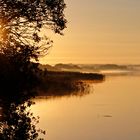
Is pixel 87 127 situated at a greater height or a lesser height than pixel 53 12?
lesser

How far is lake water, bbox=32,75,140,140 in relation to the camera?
43.9 m

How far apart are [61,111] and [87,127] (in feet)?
42.6

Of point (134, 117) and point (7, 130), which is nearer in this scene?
point (7, 130)

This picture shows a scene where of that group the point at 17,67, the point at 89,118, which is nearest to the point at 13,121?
the point at 17,67

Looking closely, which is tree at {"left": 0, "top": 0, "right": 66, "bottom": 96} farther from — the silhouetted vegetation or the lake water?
the lake water

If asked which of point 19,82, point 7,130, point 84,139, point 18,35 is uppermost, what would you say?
point 18,35

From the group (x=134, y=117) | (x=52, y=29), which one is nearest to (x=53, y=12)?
(x=52, y=29)

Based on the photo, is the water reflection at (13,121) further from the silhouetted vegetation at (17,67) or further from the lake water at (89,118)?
the lake water at (89,118)

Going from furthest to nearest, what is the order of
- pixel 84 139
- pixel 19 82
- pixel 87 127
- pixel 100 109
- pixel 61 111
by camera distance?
pixel 100 109, pixel 61 111, pixel 87 127, pixel 84 139, pixel 19 82

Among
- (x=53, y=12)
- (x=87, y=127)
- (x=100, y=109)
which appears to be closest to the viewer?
(x=53, y=12)

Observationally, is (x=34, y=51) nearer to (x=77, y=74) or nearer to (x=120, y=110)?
(x=120, y=110)

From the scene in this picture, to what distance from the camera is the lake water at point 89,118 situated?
144 ft

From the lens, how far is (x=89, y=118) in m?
56.6

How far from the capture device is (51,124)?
161 ft
